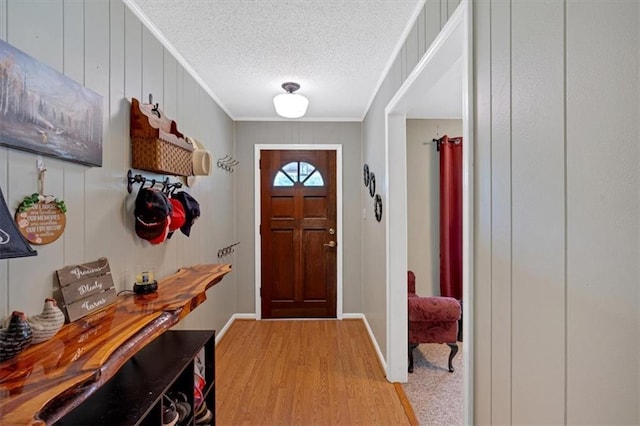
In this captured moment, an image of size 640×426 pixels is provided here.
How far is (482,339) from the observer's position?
3.67 feet

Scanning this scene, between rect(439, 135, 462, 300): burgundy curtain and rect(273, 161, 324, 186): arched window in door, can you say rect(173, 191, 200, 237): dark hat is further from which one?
rect(439, 135, 462, 300): burgundy curtain

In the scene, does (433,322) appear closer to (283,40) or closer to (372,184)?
(372,184)

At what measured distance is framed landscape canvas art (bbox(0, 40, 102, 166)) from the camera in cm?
94

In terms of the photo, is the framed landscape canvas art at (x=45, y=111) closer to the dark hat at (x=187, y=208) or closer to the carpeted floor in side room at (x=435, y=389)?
the dark hat at (x=187, y=208)

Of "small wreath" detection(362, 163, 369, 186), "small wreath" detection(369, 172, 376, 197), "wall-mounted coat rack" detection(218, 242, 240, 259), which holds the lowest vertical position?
"wall-mounted coat rack" detection(218, 242, 240, 259)

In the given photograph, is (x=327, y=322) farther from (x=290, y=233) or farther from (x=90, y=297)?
(x=90, y=297)

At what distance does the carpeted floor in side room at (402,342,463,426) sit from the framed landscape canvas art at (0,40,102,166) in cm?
236

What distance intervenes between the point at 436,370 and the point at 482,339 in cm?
175

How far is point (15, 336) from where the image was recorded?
0.91m

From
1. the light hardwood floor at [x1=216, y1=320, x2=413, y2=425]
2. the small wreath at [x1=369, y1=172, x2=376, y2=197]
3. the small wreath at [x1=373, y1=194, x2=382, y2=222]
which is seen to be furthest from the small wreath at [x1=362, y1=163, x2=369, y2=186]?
the light hardwood floor at [x1=216, y1=320, x2=413, y2=425]

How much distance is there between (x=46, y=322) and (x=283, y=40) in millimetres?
1886

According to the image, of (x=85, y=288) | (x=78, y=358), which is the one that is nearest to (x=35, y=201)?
(x=85, y=288)

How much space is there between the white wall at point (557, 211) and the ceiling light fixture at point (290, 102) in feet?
5.57

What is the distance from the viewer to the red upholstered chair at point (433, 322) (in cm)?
254
